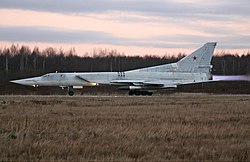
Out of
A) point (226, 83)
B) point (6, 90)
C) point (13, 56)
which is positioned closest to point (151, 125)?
point (6, 90)

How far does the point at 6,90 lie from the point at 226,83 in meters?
41.3

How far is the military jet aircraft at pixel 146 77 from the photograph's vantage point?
53750 mm

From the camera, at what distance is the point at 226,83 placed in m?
91.1

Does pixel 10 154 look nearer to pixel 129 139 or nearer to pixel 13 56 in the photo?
pixel 129 139

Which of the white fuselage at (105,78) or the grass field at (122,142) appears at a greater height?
the white fuselage at (105,78)

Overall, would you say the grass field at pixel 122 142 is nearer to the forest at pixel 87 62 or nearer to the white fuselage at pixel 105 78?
the white fuselage at pixel 105 78

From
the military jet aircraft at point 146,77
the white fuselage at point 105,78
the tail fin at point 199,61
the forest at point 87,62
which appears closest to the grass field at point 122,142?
the military jet aircraft at point 146,77

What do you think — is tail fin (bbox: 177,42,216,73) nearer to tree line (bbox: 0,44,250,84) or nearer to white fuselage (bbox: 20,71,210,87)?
white fuselage (bbox: 20,71,210,87)

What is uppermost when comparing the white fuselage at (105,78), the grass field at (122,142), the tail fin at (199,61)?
the tail fin at (199,61)

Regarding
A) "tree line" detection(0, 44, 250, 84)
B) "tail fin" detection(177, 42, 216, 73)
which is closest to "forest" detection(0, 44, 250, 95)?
"tree line" detection(0, 44, 250, 84)

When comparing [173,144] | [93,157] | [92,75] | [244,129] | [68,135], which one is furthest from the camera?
[92,75]

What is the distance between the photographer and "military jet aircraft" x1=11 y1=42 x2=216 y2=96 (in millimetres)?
53750

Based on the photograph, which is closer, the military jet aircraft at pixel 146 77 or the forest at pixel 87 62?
the military jet aircraft at pixel 146 77

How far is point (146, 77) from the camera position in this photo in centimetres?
5438
